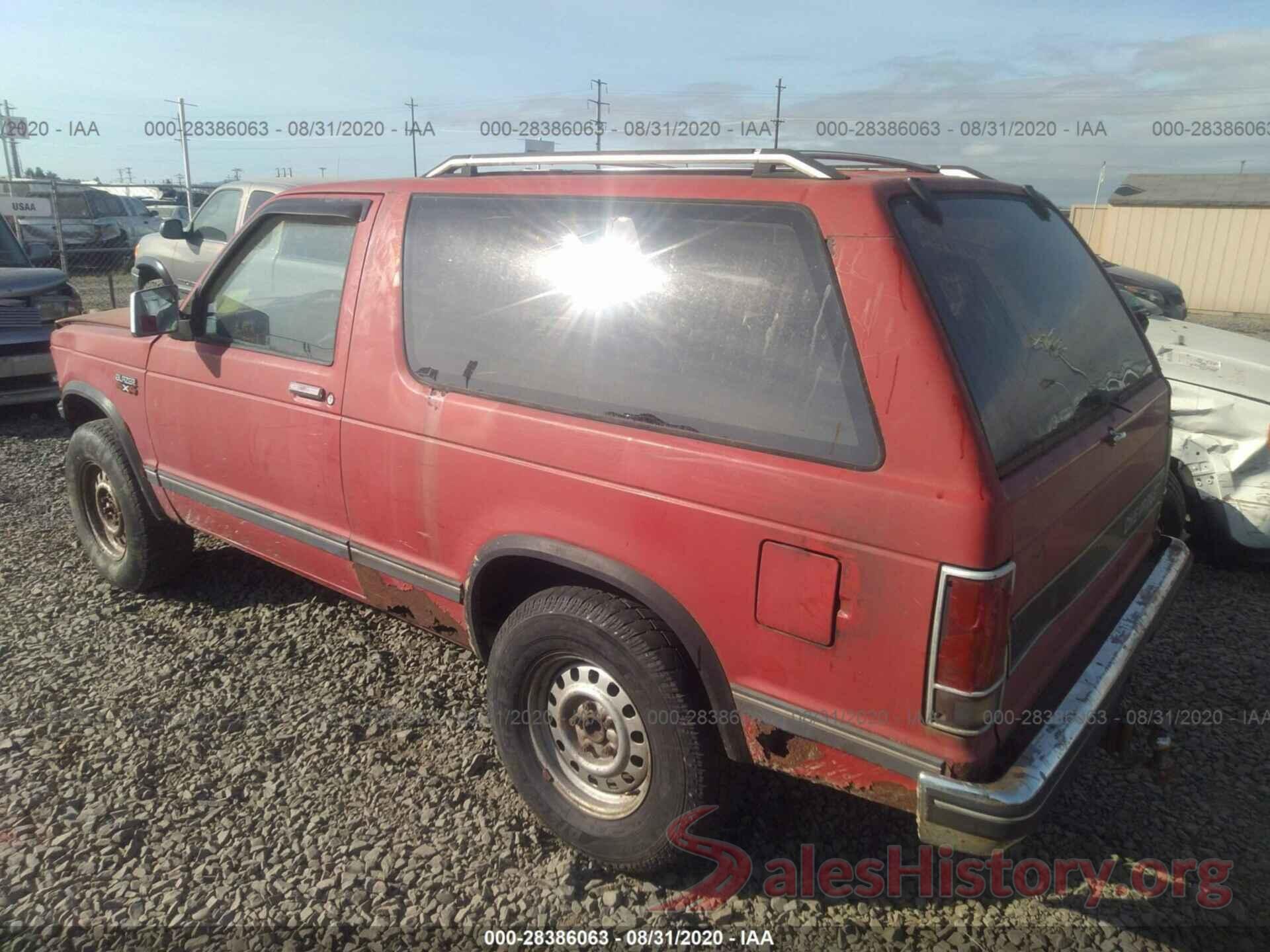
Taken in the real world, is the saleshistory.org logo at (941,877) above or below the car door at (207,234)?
below

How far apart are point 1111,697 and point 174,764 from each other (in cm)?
303

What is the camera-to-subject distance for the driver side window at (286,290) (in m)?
3.33

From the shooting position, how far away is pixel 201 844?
283cm

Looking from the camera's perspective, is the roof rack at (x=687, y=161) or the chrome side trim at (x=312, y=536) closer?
the roof rack at (x=687, y=161)

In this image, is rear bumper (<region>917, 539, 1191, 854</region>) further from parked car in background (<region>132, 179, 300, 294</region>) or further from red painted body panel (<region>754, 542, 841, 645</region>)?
parked car in background (<region>132, 179, 300, 294</region>)

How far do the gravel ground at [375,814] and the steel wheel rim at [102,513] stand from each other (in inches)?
18.7

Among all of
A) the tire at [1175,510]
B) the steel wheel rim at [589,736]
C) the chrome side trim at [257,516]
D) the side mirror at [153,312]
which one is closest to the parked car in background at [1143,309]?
the tire at [1175,510]

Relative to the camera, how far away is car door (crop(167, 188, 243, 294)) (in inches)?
374

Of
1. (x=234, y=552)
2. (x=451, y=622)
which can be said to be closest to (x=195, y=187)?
(x=234, y=552)

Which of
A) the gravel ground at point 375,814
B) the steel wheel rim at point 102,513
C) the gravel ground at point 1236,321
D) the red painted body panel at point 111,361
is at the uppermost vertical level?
the red painted body panel at point 111,361

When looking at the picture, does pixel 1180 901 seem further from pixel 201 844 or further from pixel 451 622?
pixel 201 844

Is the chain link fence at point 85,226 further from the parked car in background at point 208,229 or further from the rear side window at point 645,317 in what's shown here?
the rear side window at point 645,317

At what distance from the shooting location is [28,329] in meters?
7.66

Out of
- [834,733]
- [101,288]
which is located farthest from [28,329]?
[101,288]
